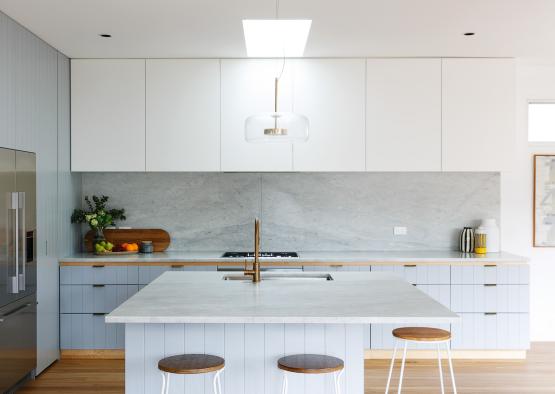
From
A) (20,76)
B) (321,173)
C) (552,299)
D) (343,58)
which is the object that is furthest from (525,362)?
(20,76)

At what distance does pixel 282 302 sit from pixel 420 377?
2.16 m

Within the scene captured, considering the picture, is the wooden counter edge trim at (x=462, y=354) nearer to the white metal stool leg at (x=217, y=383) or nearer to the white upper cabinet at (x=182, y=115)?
the white upper cabinet at (x=182, y=115)

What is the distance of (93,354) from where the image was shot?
5.44 meters

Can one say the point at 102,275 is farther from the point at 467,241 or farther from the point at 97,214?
the point at 467,241

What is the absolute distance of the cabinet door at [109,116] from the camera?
5.62 m

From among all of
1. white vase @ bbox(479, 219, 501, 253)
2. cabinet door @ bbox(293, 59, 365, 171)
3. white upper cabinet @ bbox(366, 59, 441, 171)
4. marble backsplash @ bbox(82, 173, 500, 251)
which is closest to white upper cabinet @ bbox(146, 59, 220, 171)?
marble backsplash @ bbox(82, 173, 500, 251)

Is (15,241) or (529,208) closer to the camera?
(15,241)

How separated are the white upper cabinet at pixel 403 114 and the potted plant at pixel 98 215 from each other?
2.36m

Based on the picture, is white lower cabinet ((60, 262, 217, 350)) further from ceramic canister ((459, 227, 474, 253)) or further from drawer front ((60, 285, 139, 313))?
ceramic canister ((459, 227, 474, 253))

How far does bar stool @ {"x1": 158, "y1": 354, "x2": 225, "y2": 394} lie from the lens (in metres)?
2.94

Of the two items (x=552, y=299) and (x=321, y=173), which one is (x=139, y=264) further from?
(x=552, y=299)

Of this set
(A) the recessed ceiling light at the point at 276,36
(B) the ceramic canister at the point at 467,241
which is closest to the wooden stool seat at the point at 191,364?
(A) the recessed ceiling light at the point at 276,36

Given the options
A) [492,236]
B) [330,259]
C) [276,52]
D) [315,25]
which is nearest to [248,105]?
[276,52]

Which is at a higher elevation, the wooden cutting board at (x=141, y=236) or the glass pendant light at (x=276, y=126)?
the glass pendant light at (x=276, y=126)
